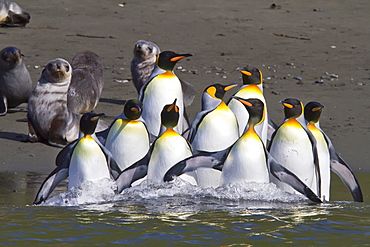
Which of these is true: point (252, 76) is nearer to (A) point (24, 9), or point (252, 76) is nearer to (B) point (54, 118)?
(B) point (54, 118)

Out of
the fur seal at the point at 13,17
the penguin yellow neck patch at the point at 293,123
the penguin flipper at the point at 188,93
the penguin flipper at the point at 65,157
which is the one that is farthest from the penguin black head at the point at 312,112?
the fur seal at the point at 13,17

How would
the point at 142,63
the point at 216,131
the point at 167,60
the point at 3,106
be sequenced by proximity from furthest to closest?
the point at 142,63
the point at 3,106
the point at 167,60
the point at 216,131

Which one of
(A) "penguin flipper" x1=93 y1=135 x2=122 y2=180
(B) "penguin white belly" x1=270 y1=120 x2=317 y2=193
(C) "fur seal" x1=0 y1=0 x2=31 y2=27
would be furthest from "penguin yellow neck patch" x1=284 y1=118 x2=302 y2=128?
(C) "fur seal" x1=0 y1=0 x2=31 y2=27

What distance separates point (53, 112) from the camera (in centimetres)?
739

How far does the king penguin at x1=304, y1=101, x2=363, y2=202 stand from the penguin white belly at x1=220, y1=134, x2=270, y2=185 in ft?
1.90

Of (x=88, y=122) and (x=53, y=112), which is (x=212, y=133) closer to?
(x=88, y=122)

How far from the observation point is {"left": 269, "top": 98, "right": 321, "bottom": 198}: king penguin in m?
5.48

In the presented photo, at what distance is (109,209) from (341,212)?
146cm

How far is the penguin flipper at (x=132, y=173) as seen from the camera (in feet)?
17.1

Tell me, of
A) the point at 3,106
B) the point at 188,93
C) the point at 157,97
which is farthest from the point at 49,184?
the point at 188,93

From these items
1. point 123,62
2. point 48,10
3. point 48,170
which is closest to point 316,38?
point 123,62

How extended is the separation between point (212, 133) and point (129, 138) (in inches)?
24.2

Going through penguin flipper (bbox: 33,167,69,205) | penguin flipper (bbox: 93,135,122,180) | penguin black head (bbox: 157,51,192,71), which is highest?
penguin black head (bbox: 157,51,192,71)

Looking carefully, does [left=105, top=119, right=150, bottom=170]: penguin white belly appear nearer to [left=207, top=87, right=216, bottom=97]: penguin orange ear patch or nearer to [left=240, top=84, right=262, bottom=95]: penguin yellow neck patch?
→ [left=207, top=87, right=216, bottom=97]: penguin orange ear patch
